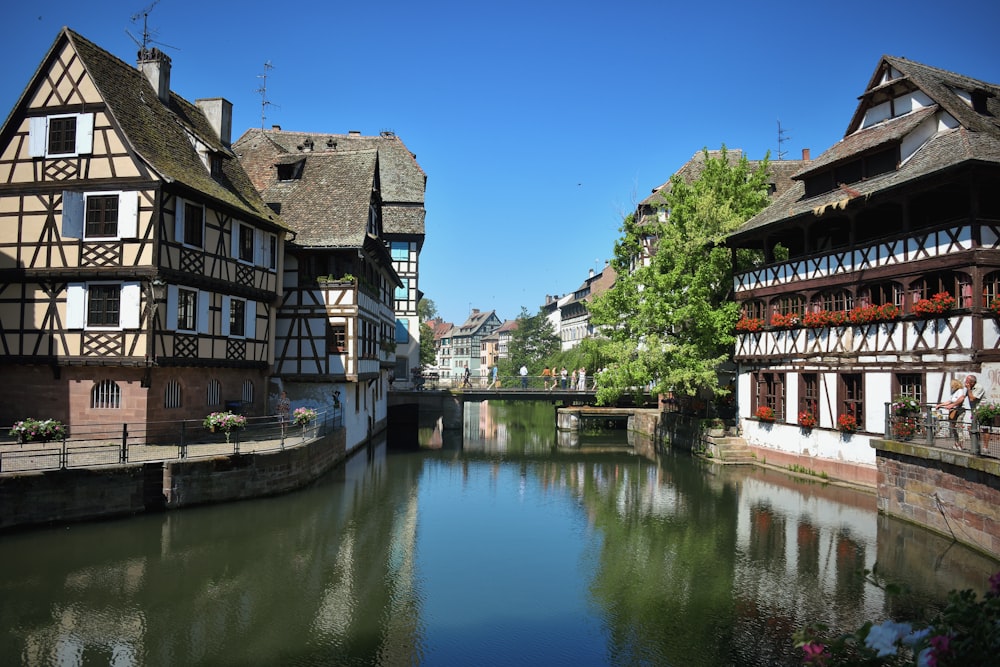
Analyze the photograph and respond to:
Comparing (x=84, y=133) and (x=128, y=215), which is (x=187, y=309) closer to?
(x=128, y=215)

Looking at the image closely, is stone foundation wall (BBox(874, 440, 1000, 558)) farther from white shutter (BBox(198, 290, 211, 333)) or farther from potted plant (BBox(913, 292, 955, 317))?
white shutter (BBox(198, 290, 211, 333))

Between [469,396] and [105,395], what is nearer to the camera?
[105,395]

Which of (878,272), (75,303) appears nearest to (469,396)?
(75,303)

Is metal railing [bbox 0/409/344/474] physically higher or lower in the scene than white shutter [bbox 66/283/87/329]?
lower

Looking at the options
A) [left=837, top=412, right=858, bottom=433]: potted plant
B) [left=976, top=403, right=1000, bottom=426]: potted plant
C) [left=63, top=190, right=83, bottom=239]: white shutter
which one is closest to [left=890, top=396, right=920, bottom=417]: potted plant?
[left=976, top=403, right=1000, bottom=426]: potted plant

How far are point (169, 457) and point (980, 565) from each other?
60.3 feet

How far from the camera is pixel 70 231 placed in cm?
2131

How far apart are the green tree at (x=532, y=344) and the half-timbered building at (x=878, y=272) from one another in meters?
60.4

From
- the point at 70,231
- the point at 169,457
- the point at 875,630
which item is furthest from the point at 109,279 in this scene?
the point at 875,630

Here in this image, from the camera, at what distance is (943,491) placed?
17031mm

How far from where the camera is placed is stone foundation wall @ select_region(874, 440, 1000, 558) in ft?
50.1

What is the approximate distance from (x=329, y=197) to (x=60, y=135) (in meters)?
10.8

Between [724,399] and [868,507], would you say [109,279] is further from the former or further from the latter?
[724,399]

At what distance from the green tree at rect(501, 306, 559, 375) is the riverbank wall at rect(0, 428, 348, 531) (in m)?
67.5
